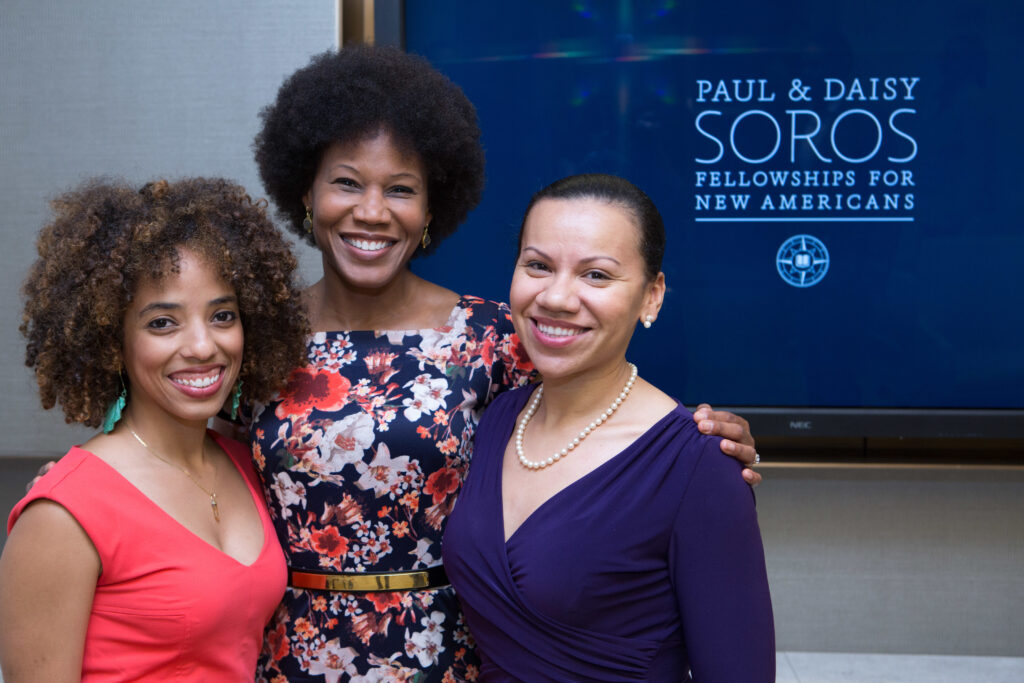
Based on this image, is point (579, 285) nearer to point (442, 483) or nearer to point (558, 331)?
point (558, 331)

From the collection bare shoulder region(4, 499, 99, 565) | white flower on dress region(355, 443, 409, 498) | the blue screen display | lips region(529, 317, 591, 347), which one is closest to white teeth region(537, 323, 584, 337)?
lips region(529, 317, 591, 347)

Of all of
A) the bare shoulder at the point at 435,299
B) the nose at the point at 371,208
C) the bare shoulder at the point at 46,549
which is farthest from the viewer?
the bare shoulder at the point at 435,299

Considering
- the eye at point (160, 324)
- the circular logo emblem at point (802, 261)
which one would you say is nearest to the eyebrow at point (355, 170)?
the eye at point (160, 324)

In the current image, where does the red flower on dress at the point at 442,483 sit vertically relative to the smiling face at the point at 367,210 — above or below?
below

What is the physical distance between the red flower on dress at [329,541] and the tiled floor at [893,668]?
1833mm

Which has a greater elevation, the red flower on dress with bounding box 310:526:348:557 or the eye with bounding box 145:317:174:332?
the eye with bounding box 145:317:174:332

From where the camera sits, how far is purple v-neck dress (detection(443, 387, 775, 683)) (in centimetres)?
144

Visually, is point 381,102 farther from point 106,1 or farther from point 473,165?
point 106,1

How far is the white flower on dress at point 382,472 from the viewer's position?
179cm

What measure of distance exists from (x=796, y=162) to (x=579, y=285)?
171cm

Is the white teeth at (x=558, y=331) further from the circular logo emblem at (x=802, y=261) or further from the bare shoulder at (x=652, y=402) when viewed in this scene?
the circular logo emblem at (x=802, y=261)

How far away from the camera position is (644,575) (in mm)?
1470

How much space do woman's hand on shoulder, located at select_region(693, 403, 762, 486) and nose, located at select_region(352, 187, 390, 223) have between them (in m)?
0.77

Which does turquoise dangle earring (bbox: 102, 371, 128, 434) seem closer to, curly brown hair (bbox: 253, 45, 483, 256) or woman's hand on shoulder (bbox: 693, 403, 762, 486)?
curly brown hair (bbox: 253, 45, 483, 256)
